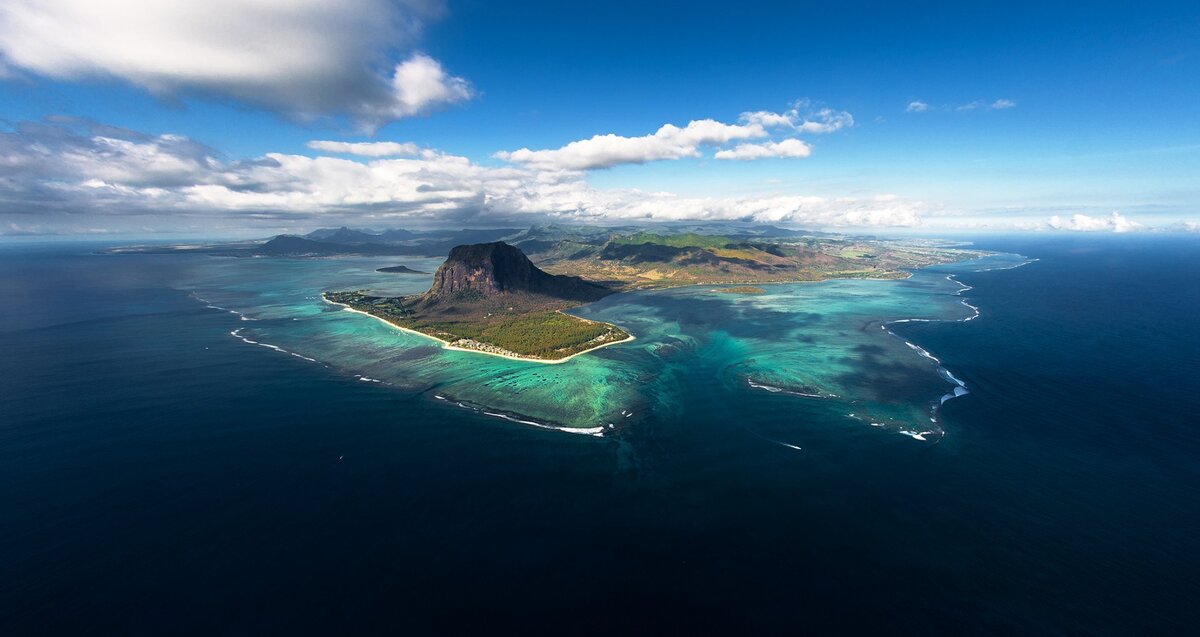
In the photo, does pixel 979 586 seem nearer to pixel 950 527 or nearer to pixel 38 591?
pixel 950 527

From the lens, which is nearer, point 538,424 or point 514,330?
point 538,424

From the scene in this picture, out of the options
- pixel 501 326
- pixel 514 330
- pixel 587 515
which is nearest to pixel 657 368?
pixel 514 330

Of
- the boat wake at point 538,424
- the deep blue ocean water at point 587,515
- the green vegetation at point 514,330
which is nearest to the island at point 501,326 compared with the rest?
the green vegetation at point 514,330

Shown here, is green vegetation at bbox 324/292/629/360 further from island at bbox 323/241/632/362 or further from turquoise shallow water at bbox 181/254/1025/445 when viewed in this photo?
Answer: turquoise shallow water at bbox 181/254/1025/445

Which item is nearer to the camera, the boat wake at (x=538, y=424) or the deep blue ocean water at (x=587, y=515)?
the deep blue ocean water at (x=587, y=515)

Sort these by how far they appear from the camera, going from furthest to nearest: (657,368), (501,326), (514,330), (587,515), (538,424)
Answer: (501,326) → (514,330) → (657,368) → (538,424) → (587,515)

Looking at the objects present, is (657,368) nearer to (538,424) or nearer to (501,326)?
(538,424)

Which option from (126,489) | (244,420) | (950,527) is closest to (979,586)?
(950,527)

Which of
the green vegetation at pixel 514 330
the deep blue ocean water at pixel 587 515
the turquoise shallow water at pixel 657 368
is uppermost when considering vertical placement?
the green vegetation at pixel 514 330

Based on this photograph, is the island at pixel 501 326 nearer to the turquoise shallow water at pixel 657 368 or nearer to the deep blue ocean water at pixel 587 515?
the turquoise shallow water at pixel 657 368

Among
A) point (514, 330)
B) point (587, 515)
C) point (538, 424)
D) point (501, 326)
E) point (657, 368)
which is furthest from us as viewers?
point (501, 326)
